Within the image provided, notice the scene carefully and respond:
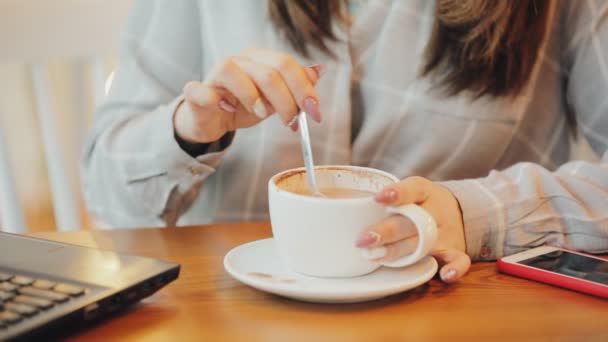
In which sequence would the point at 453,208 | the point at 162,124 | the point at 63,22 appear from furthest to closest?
the point at 63,22 < the point at 162,124 < the point at 453,208

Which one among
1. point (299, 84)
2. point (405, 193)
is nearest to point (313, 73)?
point (299, 84)

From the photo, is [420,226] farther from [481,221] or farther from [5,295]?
[5,295]

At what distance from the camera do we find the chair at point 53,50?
107 centimetres

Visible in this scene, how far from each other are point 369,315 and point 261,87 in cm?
23

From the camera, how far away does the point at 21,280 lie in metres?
0.45

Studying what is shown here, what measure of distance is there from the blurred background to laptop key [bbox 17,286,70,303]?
28.3 inches

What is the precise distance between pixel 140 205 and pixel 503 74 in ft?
1.59

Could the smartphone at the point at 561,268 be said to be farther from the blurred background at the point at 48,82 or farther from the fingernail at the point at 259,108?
the blurred background at the point at 48,82

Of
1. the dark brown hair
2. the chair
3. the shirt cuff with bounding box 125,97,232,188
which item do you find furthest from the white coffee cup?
the chair

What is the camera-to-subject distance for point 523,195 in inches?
25.6

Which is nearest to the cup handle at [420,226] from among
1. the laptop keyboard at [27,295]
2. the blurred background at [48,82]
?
the laptop keyboard at [27,295]

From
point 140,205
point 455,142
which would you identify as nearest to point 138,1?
point 140,205

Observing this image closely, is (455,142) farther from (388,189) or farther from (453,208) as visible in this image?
(388,189)

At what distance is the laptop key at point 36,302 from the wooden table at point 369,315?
0.04 metres
